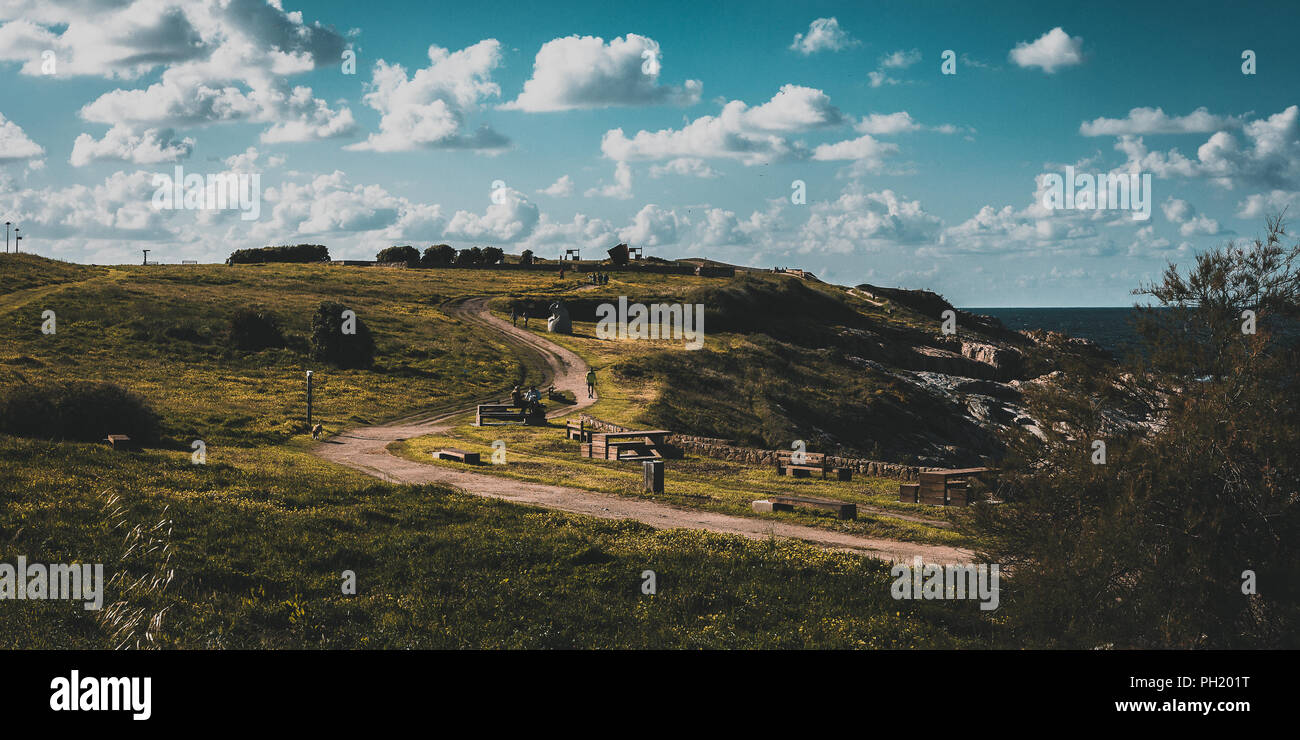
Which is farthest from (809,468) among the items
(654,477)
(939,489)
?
(654,477)

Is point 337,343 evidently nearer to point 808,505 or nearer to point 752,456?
point 752,456

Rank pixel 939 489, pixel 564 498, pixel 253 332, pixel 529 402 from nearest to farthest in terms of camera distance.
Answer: pixel 564 498 → pixel 939 489 → pixel 529 402 → pixel 253 332

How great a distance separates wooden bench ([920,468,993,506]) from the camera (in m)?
24.2

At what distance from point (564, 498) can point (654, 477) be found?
113 inches

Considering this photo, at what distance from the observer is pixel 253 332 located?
196 ft

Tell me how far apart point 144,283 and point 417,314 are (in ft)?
85.7

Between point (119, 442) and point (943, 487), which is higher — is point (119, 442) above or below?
above

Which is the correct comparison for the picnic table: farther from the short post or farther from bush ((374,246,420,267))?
bush ((374,246,420,267))

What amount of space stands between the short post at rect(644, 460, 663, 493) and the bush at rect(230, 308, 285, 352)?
4299 cm

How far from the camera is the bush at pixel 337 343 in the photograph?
190ft

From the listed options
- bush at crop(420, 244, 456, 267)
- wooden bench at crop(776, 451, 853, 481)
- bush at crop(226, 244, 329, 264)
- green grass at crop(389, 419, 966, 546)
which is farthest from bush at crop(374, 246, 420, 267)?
wooden bench at crop(776, 451, 853, 481)

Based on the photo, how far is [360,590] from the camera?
14.2 m
